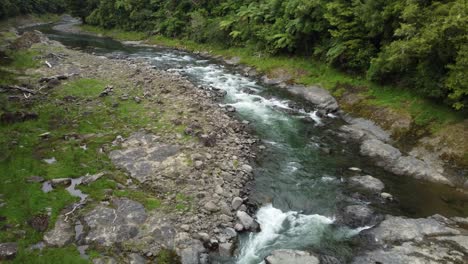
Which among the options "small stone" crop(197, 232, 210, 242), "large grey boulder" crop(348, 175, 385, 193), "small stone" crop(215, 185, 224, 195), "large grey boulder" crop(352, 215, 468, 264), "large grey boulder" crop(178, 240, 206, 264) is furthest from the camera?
"large grey boulder" crop(348, 175, 385, 193)

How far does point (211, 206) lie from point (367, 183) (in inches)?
339

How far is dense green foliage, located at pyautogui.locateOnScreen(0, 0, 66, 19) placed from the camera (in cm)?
7144

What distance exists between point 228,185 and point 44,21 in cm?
9166

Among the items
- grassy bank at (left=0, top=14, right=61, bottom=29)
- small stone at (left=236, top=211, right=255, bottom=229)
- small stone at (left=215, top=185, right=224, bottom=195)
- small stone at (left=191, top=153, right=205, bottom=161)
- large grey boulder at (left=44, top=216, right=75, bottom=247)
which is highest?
small stone at (left=191, top=153, right=205, bottom=161)

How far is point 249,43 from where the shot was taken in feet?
145

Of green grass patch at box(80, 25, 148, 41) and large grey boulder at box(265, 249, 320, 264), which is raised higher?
large grey boulder at box(265, 249, 320, 264)

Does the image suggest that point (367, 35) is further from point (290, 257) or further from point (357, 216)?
point (290, 257)

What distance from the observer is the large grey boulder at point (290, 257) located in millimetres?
13130

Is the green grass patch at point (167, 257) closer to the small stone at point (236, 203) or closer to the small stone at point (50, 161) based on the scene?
the small stone at point (236, 203)

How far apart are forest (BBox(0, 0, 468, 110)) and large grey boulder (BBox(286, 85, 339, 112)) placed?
3239 mm

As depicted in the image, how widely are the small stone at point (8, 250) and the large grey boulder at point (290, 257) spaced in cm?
902

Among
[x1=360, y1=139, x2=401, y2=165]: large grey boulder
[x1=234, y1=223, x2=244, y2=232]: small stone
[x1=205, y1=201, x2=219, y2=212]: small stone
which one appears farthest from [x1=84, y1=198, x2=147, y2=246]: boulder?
[x1=360, y1=139, x2=401, y2=165]: large grey boulder

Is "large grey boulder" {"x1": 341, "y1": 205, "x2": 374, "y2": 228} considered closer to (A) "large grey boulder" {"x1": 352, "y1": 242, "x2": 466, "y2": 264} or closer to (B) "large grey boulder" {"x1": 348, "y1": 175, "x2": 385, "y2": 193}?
(A) "large grey boulder" {"x1": 352, "y1": 242, "x2": 466, "y2": 264}

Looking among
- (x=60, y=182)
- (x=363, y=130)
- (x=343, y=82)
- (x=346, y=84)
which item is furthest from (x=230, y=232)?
(x=343, y=82)
